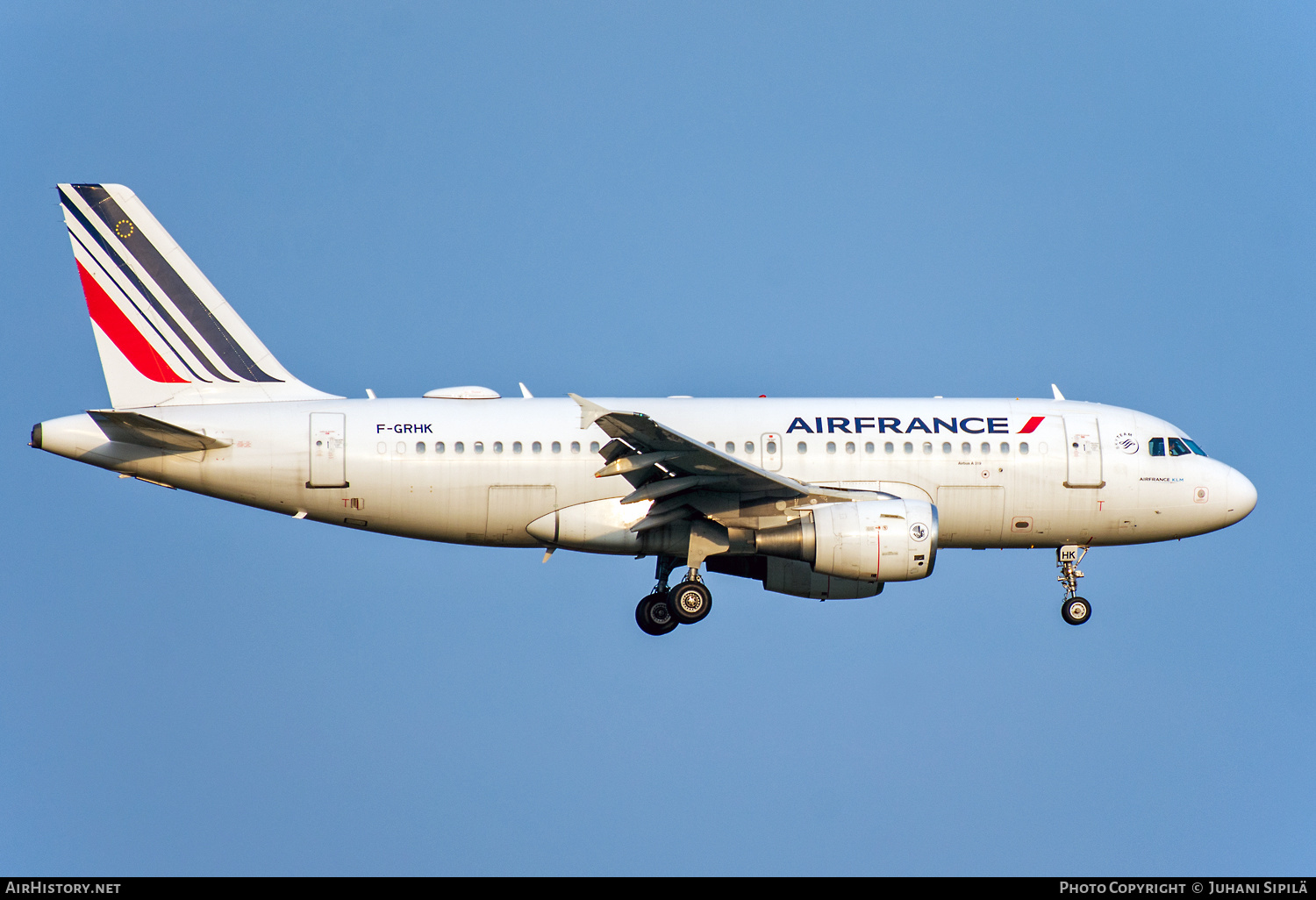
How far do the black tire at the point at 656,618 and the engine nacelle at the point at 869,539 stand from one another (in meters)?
3.46

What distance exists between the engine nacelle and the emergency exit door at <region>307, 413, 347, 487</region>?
8.71 m

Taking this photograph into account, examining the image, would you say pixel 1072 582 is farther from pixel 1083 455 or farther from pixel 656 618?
pixel 656 618

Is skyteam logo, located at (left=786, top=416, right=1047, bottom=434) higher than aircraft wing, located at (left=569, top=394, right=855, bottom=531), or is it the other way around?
skyteam logo, located at (left=786, top=416, right=1047, bottom=434)

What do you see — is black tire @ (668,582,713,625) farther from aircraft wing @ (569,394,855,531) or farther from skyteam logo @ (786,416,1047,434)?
skyteam logo @ (786,416,1047,434)

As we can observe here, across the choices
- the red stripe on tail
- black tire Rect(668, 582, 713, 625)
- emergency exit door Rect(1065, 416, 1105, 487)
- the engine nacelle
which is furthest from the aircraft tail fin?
emergency exit door Rect(1065, 416, 1105, 487)

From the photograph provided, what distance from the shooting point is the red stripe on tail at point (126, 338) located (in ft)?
108

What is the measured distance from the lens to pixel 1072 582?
3450 centimetres

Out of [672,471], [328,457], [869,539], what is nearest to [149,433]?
[328,457]

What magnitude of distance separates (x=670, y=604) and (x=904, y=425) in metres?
5.95

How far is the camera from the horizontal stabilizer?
100ft

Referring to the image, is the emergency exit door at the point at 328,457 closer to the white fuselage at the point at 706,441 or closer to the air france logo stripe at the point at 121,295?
the white fuselage at the point at 706,441
